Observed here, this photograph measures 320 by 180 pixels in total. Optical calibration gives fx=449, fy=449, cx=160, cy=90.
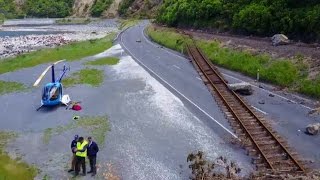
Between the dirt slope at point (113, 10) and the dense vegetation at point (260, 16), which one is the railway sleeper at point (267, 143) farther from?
the dirt slope at point (113, 10)

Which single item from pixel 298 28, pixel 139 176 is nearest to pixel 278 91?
pixel 298 28

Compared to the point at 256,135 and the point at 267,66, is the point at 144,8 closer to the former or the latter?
the point at 267,66

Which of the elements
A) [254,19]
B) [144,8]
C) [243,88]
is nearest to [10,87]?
[243,88]

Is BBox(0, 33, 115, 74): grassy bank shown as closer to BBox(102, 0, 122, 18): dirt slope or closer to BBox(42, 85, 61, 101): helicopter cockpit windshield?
BBox(42, 85, 61, 101): helicopter cockpit windshield

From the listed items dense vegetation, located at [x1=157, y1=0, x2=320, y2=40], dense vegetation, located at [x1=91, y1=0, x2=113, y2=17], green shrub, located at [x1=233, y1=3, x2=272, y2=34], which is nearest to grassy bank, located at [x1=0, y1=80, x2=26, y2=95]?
green shrub, located at [x1=233, y1=3, x2=272, y2=34]

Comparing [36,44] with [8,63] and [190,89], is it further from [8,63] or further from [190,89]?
[190,89]
